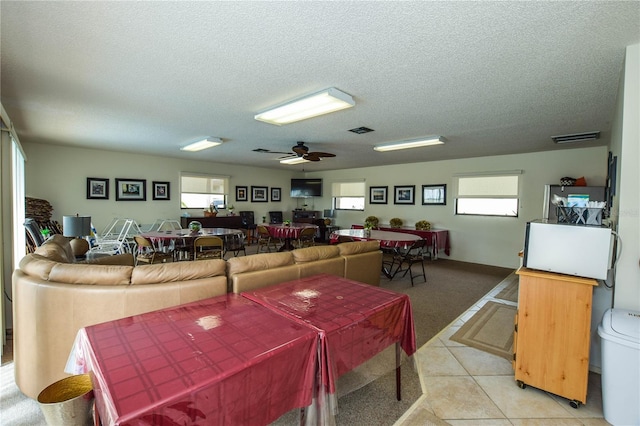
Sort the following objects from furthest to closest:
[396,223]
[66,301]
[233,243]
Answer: [396,223] → [233,243] → [66,301]

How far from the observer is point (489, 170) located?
6.39 m

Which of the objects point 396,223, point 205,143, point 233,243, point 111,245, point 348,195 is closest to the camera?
point 205,143

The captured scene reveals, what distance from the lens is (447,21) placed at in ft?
5.55

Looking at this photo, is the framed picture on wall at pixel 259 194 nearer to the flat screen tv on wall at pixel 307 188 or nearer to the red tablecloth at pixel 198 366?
the flat screen tv on wall at pixel 307 188

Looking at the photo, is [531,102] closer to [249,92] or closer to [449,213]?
[249,92]

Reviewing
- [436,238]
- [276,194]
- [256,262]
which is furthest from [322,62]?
[276,194]

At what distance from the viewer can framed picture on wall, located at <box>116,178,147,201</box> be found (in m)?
6.63

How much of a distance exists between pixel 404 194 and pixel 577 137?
3947mm

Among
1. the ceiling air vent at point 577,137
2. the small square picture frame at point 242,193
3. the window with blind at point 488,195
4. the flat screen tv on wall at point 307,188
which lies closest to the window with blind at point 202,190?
the small square picture frame at point 242,193

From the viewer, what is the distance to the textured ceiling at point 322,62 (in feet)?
5.39

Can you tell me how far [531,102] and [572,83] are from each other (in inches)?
18.6

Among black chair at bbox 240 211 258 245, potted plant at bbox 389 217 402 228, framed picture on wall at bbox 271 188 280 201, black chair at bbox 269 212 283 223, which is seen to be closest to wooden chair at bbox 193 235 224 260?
black chair at bbox 240 211 258 245

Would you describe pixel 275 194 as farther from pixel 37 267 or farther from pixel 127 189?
pixel 37 267

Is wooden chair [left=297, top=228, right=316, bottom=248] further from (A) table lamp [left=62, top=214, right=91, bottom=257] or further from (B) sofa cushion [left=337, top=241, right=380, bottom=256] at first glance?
(A) table lamp [left=62, top=214, right=91, bottom=257]
